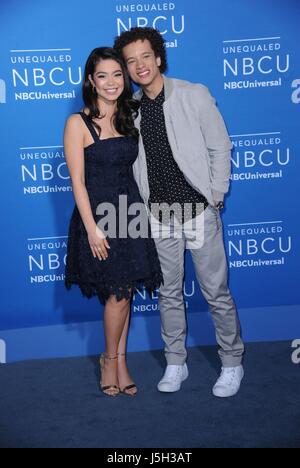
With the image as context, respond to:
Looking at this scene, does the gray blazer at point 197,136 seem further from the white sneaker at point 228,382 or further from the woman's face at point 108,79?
the white sneaker at point 228,382

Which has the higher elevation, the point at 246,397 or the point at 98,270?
the point at 98,270

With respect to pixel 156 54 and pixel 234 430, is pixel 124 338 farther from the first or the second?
pixel 156 54

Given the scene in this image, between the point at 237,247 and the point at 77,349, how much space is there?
1099 millimetres

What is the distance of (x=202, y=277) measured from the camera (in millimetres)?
3012

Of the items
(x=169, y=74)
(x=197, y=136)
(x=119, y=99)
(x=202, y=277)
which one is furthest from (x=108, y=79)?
(x=202, y=277)

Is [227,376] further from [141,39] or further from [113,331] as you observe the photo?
[141,39]

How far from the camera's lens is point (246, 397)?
2.99 m

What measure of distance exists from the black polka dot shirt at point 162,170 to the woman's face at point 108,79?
7.6 inches

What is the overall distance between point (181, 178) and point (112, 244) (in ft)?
1.47

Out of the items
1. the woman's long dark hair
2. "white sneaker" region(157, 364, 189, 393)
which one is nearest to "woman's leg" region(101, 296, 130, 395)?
"white sneaker" region(157, 364, 189, 393)

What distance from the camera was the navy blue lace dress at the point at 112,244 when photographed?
109 inches

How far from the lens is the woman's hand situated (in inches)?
110

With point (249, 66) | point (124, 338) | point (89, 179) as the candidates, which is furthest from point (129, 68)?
point (124, 338)

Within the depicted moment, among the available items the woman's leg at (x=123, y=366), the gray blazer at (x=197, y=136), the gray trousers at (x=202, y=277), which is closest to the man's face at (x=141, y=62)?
the gray blazer at (x=197, y=136)
